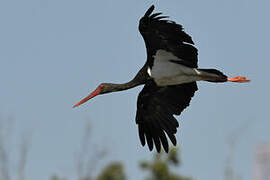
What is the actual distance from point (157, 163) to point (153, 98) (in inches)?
496

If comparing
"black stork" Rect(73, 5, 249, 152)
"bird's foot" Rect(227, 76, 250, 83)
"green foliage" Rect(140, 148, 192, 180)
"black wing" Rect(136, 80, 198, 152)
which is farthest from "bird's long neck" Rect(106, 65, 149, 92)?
"green foliage" Rect(140, 148, 192, 180)

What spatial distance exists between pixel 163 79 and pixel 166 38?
2.35 ft

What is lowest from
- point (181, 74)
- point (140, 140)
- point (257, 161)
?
point (257, 161)

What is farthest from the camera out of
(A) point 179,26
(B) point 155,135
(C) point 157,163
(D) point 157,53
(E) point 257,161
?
(E) point 257,161

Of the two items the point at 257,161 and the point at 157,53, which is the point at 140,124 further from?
the point at 257,161

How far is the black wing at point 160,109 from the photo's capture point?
1123 cm

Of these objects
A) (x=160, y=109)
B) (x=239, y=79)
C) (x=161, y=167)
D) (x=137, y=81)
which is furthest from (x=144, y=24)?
(x=161, y=167)

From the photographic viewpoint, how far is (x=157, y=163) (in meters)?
23.9

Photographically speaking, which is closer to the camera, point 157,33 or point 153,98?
point 157,33

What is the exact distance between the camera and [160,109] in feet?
37.5

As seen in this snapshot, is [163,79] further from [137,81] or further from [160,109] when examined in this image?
[160,109]

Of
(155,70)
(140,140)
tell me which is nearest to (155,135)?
(140,140)

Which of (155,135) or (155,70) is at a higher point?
(155,70)

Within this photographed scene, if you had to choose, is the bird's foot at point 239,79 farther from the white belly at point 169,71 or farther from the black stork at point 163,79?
the white belly at point 169,71
